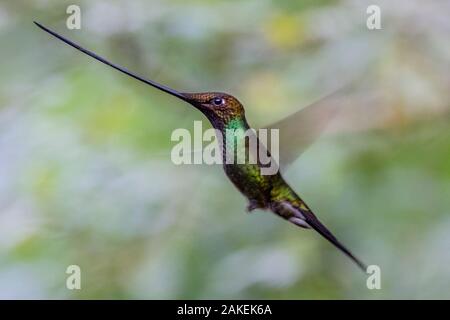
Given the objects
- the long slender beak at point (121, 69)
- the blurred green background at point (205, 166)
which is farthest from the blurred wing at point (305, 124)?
the long slender beak at point (121, 69)

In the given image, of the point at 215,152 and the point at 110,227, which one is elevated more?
the point at 215,152

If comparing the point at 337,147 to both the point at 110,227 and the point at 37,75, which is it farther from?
the point at 37,75

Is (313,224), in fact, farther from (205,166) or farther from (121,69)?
(121,69)

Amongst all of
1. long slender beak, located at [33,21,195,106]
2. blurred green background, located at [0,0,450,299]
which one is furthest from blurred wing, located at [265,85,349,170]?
long slender beak, located at [33,21,195,106]

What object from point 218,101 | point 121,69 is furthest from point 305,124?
point 121,69

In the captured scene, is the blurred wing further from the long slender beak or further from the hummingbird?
the long slender beak

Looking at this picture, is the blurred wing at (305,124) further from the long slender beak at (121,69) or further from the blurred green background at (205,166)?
the long slender beak at (121,69)

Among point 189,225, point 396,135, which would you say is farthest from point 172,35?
point 396,135
